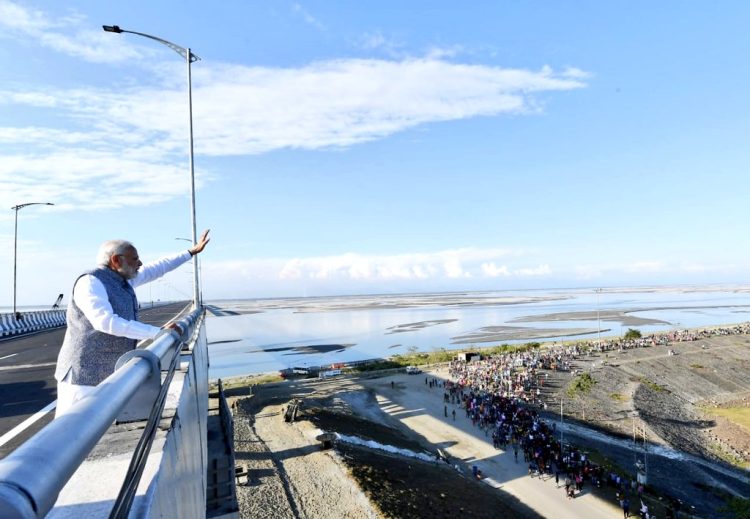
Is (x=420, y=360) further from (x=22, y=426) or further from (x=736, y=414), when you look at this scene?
(x=22, y=426)

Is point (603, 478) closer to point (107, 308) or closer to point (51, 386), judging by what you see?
point (51, 386)

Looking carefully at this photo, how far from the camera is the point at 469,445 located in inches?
1102

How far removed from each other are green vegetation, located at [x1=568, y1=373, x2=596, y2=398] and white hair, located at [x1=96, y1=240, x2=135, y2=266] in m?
42.0

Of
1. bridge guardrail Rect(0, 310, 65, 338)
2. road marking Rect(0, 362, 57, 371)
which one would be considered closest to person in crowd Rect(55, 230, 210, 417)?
road marking Rect(0, 362, 57, 371)

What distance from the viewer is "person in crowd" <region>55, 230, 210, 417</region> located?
3615 mm

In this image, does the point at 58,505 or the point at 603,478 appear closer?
the point at 58,505

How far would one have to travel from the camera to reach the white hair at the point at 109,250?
13.1 ft

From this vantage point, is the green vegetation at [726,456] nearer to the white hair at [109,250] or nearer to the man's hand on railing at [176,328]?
the man's hand on railing at [176,328]

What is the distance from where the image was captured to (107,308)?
11.9ft

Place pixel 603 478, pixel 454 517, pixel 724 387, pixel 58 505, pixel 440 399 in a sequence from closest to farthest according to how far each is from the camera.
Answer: pixel 58 505
pixel 454 517
pixel 603 478
pixel 440 399
pixel 724 387

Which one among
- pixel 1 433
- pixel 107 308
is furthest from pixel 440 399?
pixel 107 308

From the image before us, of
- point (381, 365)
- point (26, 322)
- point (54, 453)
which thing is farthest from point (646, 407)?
point (26, 322)

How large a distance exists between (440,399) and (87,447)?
38341 millimetres

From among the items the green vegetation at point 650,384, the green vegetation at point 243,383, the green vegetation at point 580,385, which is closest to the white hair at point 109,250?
the green vegetation at point 243,383
